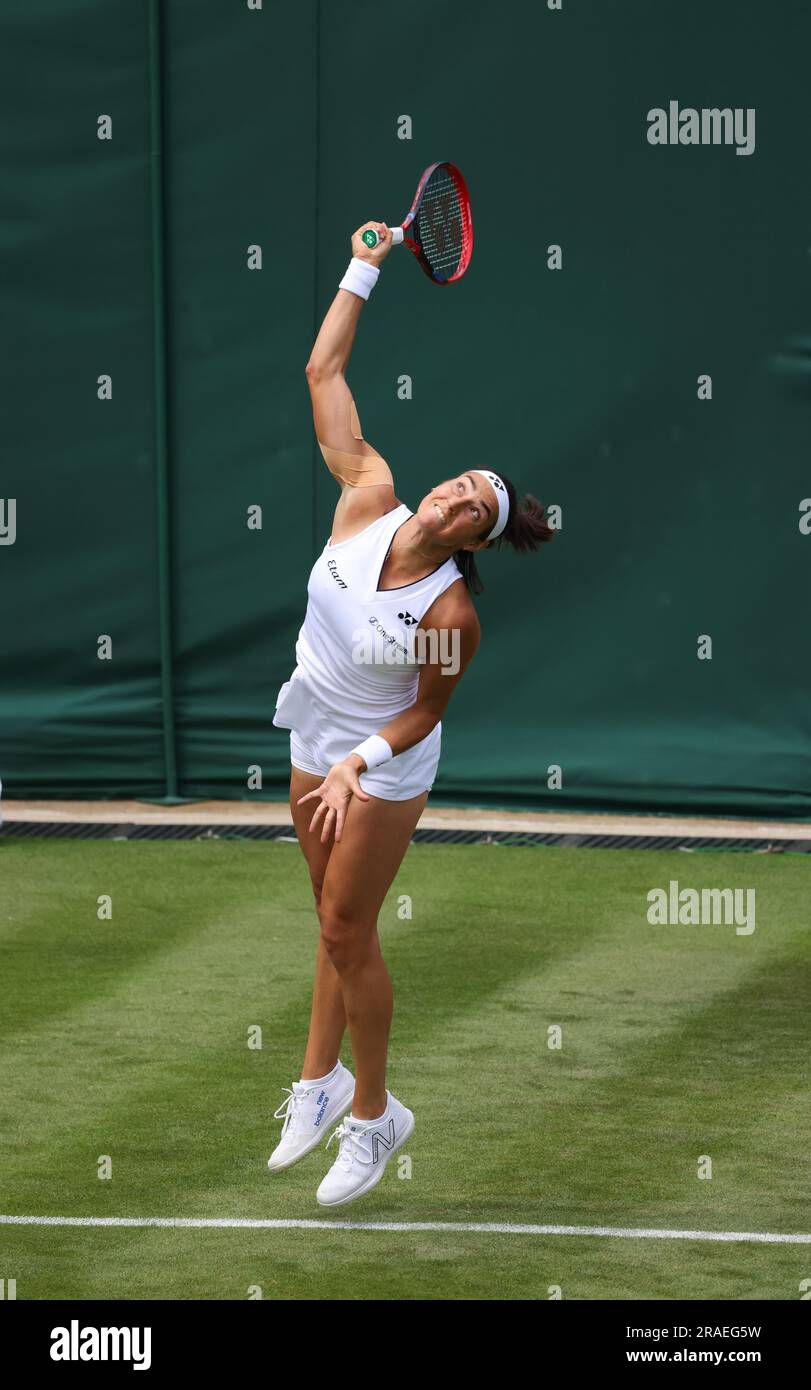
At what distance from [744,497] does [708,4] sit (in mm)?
2574

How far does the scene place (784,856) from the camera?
11.1 m

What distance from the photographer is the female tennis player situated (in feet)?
19.8

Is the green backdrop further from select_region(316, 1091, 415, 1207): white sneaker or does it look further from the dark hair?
select_region(316, 1091, 415, 1207): white sneaker

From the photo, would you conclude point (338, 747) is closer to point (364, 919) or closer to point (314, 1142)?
point (364, 919)

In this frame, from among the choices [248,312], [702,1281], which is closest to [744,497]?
[248,312]

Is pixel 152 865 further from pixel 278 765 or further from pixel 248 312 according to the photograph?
pixel 248 312

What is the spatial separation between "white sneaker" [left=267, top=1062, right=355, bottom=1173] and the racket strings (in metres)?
2.58

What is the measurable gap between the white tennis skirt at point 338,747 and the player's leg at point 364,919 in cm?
5

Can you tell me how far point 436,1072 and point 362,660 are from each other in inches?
77.7

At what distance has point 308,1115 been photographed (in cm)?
643

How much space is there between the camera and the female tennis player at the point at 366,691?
604 centimetres

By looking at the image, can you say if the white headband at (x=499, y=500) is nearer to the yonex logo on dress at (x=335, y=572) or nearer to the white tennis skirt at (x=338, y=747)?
the yonex logo on dress at (x=335, y=572)
